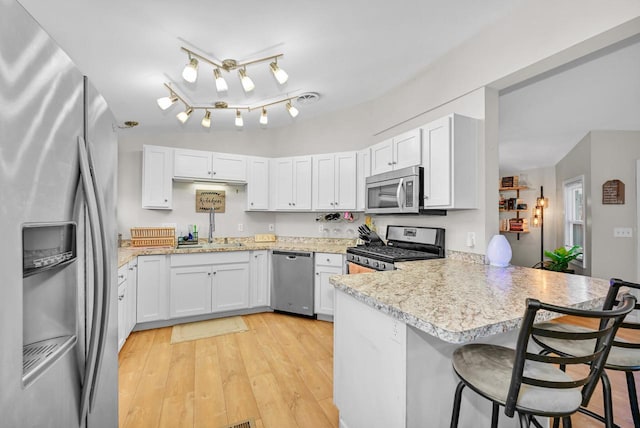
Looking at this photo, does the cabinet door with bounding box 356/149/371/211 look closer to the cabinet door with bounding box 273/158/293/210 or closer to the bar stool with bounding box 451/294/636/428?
the cabinet door with bounding box 273/158/293/210

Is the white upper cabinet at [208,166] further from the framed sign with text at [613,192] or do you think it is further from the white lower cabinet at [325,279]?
the framed sign with text at [613,192]

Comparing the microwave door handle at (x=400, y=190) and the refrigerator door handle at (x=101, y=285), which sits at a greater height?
the microwave door handle at (x=400, y=190)

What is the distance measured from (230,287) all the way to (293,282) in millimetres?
773

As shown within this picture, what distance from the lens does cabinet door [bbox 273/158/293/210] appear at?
13.6ft

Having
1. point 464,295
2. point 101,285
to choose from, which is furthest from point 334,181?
point 101,285

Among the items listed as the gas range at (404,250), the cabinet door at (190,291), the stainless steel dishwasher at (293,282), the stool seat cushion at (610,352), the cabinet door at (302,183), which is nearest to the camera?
the stool seat cushion at (610,352)

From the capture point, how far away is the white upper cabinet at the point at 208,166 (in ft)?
12.2

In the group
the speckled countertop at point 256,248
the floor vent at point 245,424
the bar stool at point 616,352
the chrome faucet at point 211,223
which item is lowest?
the floor vent at point 245,424

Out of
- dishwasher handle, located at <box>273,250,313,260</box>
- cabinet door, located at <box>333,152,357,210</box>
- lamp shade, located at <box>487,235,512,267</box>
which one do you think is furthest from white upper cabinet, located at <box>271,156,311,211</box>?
lamp shade, located at <box>487,235,512,267</box>

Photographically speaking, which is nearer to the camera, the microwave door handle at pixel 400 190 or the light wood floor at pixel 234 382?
the light wood floor at pixel 234 382

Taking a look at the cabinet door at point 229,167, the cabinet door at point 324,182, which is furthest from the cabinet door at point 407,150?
the cabinet door at point 229,167

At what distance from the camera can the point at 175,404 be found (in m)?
1.99

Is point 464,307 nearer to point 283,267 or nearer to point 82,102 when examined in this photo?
point 82,102

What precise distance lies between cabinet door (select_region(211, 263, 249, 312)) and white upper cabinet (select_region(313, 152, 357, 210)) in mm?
1291
